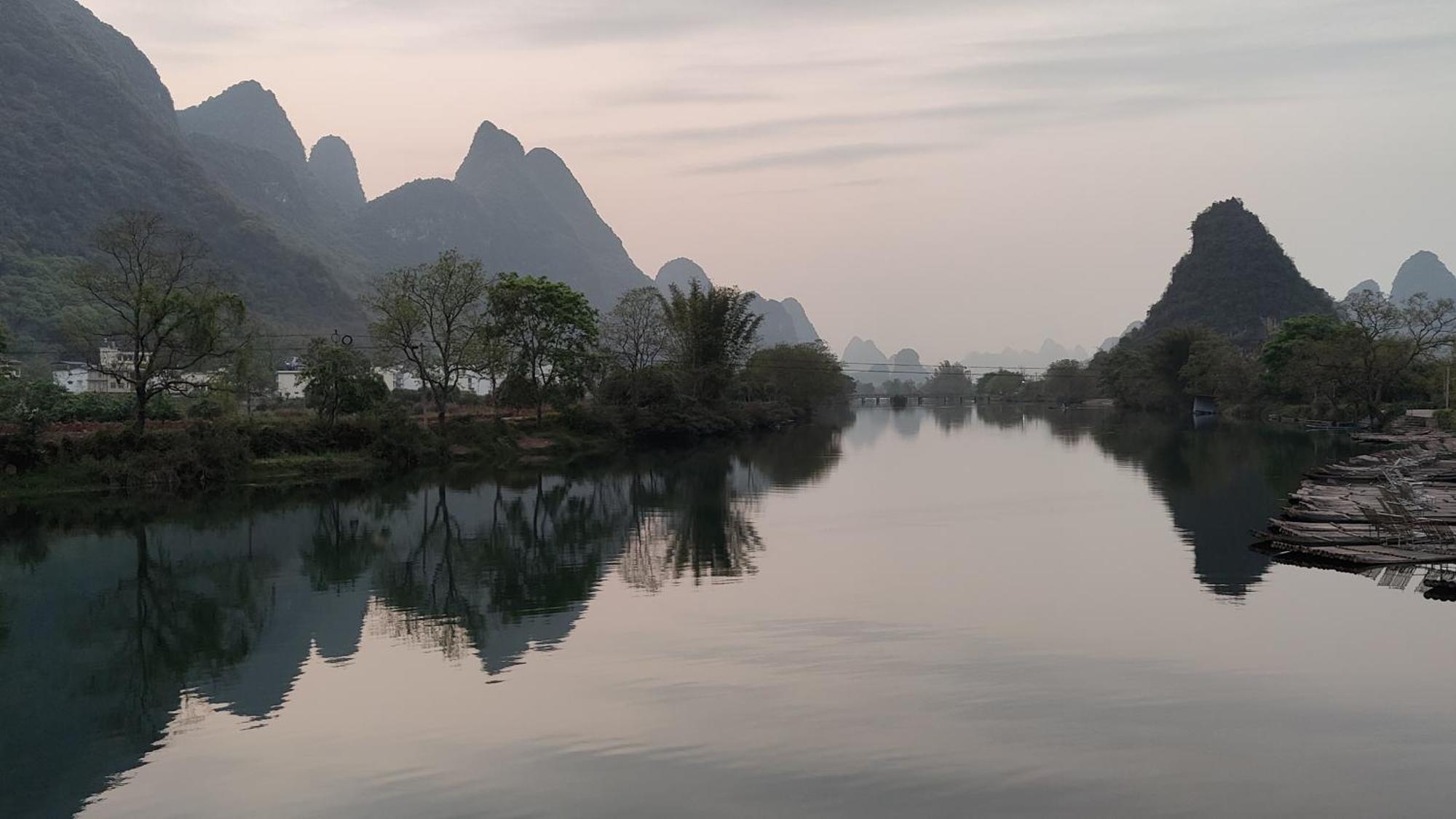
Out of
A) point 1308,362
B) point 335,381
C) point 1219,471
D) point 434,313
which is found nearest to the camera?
point 1219,471

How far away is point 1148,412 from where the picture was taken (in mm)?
106688

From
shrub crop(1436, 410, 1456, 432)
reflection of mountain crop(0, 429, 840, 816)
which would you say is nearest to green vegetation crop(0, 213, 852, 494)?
reflection of mountain crop(0, 429, 840, 816)

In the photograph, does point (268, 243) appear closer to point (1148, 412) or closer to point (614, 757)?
point (1148, 412)

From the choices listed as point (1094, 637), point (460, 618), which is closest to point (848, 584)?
point (1094, 637)

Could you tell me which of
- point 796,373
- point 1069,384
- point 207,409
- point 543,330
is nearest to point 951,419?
point 796,373

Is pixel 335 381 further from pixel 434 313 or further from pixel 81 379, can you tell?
pixel 81 379

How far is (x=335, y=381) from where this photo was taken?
142 ft

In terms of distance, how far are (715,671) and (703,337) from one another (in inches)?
2357

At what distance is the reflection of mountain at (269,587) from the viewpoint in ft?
44.4

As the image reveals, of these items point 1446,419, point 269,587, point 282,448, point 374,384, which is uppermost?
point 374,384

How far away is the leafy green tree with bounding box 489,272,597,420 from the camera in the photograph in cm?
5519

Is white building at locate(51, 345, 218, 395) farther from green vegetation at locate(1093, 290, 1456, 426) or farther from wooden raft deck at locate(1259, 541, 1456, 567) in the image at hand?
green vegetation at locate(1093, 290, 1456, 426)

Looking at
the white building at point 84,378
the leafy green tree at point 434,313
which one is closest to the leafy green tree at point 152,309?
the white building at point 84,378

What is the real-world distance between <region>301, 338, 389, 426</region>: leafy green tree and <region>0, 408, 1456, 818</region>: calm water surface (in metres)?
→ 14.1
